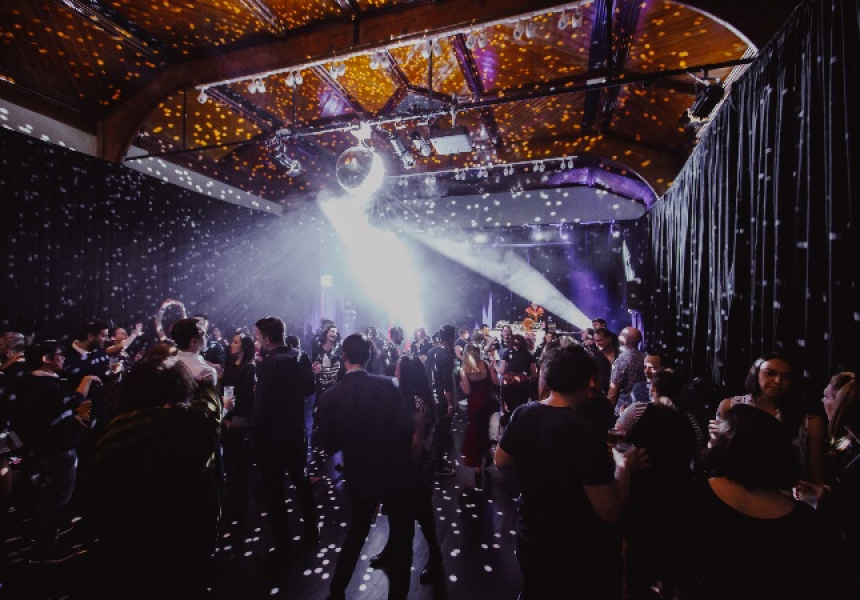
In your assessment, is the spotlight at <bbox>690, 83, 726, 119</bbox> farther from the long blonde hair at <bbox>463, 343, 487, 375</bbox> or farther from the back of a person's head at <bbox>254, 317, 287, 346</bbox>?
the back of a person's head at <bbox>254, 317, 287, 346</bbox>

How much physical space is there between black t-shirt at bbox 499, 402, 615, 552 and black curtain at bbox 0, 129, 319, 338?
17.7 ft

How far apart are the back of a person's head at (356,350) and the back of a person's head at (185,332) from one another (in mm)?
1178

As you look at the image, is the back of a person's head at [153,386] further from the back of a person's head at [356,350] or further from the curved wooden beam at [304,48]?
the curved wooden beam at [304,48]

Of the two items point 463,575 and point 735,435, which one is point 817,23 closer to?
point 735,435

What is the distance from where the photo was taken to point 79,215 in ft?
16.7

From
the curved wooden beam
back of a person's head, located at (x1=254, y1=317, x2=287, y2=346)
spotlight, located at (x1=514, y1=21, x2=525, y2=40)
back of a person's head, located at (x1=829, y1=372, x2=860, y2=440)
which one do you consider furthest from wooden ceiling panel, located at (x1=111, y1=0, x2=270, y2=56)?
back of a person's head, located at (x1=829, y1=372, x2=860, y2=440)

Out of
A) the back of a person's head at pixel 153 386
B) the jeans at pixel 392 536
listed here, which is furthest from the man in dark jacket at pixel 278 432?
the back of a person's head at pixel 153 386

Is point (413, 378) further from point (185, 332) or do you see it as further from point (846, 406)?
point (846, 406)

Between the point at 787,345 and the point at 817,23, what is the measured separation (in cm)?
164

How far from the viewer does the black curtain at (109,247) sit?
445 centimetres

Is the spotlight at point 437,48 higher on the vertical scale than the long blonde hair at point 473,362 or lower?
higher

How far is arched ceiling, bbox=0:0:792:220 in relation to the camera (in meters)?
3.71

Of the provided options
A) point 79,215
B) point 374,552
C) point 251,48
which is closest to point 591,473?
point 374,552

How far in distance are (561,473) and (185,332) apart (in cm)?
251
